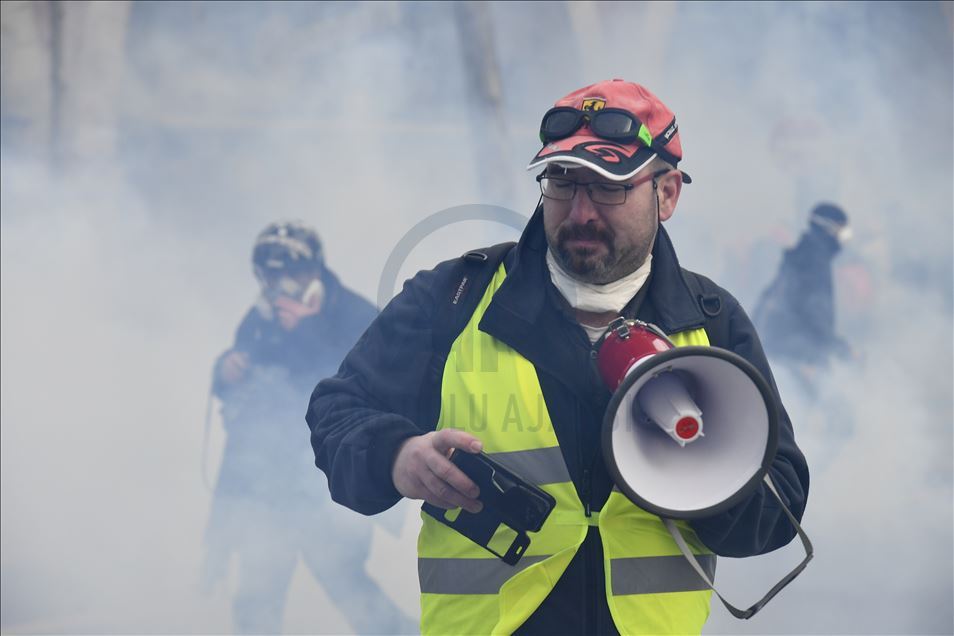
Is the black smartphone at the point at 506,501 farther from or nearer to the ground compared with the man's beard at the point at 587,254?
A: nearer to the ground

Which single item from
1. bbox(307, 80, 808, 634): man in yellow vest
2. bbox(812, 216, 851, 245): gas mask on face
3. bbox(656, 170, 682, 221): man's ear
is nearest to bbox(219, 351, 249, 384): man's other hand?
bbox(812, 216, 851, 245): gas mask on face

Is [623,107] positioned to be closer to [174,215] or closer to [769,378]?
[769,378]

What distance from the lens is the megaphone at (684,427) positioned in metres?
1.83

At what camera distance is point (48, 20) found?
626 cm

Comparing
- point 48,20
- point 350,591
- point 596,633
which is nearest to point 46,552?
point 350,591

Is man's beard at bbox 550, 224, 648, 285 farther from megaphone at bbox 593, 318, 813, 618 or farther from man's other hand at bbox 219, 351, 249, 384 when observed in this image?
man's other hand at bbox 219, 351, 249, 384

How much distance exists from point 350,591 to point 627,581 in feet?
13.7

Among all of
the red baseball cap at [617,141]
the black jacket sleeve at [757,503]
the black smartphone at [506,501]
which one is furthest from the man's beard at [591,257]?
the black smartphone at [506,501]

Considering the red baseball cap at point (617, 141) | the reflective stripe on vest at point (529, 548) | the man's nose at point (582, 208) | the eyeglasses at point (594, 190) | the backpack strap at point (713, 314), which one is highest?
the red baseball cap at point (617, 141)

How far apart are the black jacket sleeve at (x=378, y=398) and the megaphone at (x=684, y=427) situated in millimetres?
383

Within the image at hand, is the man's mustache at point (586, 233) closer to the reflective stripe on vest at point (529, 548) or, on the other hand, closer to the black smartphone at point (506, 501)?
the reflective stripe on vest at point (529, 548)

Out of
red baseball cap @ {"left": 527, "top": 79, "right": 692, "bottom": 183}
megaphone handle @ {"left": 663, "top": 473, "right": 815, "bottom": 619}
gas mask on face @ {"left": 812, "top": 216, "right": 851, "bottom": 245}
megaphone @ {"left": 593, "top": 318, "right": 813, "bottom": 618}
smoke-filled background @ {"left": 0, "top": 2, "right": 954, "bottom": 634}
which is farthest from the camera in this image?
gas mask on face @ {"left": 812, "top": 216, "right": 851, "bottom": 245}

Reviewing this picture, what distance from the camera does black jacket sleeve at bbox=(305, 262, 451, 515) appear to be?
6.70ft

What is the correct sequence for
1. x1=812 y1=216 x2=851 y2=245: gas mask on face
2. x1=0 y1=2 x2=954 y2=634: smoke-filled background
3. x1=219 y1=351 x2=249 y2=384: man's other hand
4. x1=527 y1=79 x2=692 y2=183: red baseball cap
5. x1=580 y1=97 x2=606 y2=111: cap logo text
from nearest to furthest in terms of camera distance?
x1=527 y1=79 x2=692 y2=183: red baseball cap → x1=580 y1=97 x2=606 y2=111: cap logo text → x1=0 y1=2 x2=954 y2=634: smoke-filled background → x1=219 y1=351 x2=249 y2=384: man's other hand → x1=812 y1=216 x2=851 y2=245: gas mask on face
